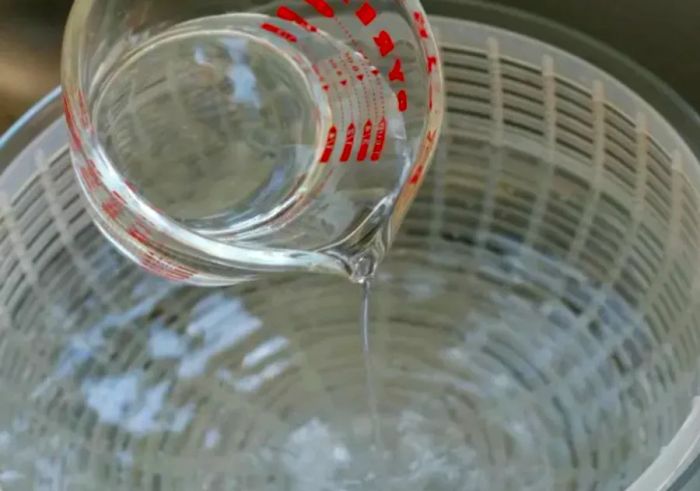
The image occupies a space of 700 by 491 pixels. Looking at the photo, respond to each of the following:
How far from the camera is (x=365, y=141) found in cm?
67

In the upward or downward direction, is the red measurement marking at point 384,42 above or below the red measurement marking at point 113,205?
above

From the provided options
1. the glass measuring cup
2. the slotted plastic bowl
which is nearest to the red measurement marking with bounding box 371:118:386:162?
the glass measuring cup

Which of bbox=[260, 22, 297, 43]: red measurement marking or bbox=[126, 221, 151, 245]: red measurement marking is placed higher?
bbox=[260, 22, 297, 43]: red measurement marking

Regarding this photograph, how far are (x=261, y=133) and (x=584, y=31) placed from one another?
0.23 m

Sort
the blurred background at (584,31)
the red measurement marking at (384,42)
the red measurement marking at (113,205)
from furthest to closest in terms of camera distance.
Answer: the blurred background at (584,31) → the red measurement marking at (384,42) → the red measurement marking at (113,205)

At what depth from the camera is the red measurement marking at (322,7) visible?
0.67m

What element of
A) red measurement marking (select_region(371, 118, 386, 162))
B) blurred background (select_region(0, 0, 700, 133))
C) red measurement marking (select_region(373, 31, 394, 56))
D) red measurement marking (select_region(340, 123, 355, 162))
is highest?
blurred background (select_region(0, 0, 700, 133))

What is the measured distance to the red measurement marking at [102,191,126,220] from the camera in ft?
1.79

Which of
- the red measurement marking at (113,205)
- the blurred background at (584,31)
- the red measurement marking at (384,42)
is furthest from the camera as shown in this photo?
the blurred background at (584,31)

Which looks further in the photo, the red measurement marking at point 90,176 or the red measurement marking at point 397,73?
the red measurement marking at point 397,73

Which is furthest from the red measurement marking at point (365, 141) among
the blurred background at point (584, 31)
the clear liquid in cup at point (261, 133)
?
the blurred background at point (584, 31)

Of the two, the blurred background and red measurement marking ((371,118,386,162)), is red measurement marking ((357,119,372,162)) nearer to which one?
red measurement marking ((371,118,386,162))

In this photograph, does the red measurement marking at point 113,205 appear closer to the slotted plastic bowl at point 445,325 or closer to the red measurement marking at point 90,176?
the red measurement marking at point 90,176

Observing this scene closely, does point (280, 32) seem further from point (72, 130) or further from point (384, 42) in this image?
point (72, 130)
